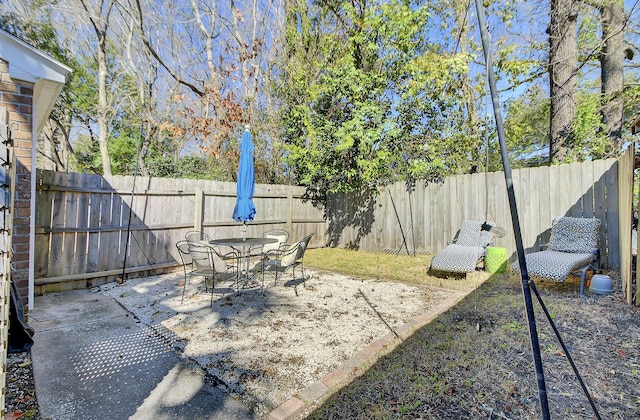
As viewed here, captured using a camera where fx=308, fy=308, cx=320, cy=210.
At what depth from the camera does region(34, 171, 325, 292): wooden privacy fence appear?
4512 millimetres

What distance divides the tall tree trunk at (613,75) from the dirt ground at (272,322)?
6320 millimetres

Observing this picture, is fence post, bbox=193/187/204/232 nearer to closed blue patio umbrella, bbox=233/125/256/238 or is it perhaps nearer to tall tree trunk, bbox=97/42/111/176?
closed blue patio umbrella, bbox=233/125/256/238

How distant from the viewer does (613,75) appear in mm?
7609

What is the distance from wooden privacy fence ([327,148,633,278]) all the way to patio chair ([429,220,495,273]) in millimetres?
719

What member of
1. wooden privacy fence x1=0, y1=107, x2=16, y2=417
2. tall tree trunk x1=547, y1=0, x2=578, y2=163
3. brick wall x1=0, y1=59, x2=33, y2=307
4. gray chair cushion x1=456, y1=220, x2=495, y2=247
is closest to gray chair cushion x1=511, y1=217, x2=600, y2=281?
gray chair cushion x1=456, y1=220, x2=495, y2=247

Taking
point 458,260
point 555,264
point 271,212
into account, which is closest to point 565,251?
point 555,264

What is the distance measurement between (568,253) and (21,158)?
7.19 m

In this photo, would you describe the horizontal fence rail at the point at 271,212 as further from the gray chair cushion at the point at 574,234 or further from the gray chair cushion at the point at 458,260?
the gray chair cushion at the point at 458,260

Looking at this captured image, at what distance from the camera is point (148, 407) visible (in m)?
1.96

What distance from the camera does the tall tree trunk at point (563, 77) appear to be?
6.70 m

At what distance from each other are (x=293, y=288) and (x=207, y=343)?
6.92 ft

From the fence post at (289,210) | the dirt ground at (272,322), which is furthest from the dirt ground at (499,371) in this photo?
the fence post at (289,210)

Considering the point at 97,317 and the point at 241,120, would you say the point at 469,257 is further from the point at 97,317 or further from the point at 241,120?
the point at 241,120

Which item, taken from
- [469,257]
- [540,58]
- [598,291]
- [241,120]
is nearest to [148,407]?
[469,257]
